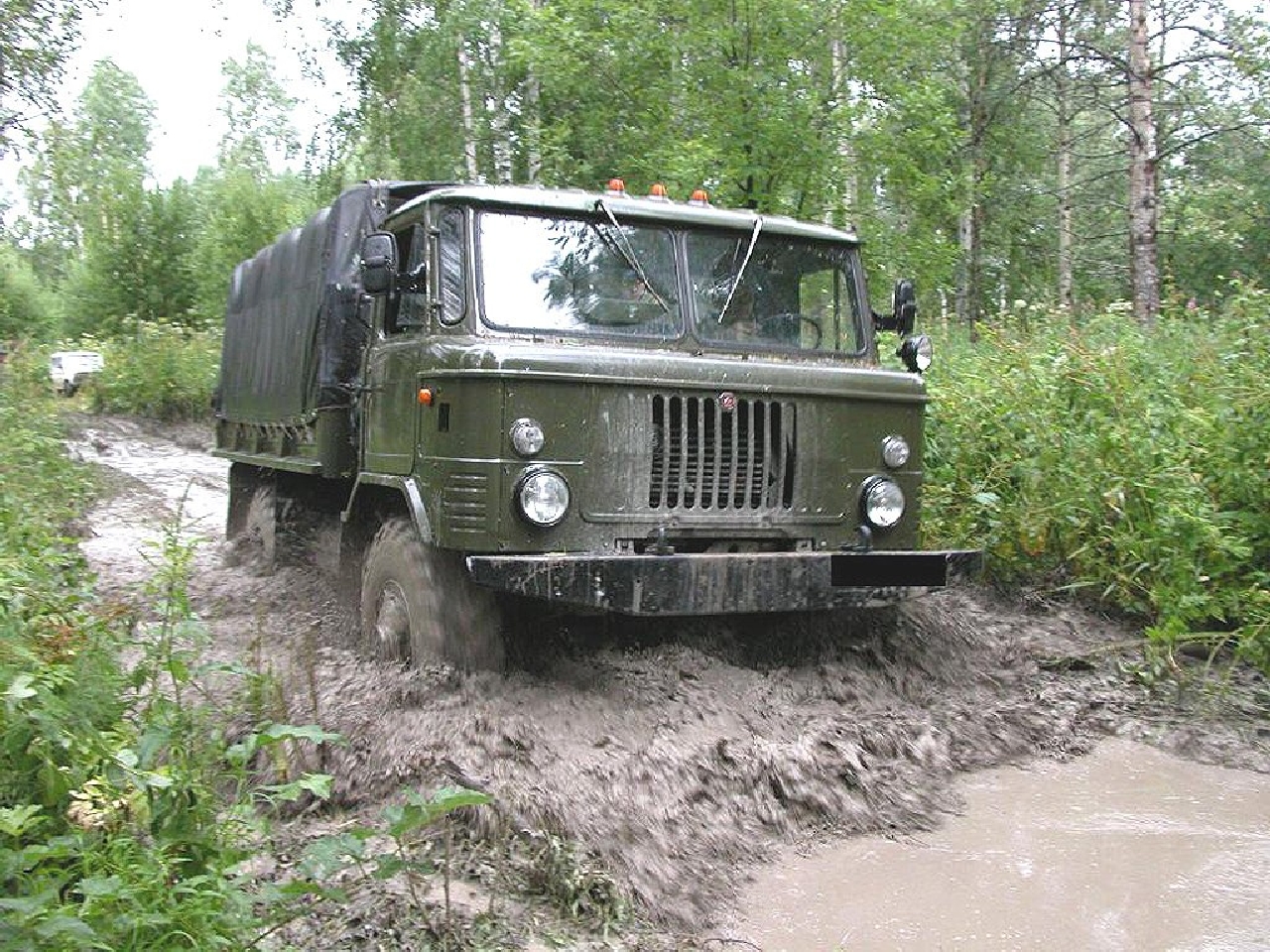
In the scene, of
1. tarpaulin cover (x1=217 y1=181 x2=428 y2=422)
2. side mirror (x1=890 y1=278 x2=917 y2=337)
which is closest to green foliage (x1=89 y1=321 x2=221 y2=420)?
tarpaulin cover (x1=217 y1=181 x2=428 y2=422)

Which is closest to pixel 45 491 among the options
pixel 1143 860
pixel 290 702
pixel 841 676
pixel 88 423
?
pixel 290 702

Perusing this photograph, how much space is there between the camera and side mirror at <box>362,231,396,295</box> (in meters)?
5.23

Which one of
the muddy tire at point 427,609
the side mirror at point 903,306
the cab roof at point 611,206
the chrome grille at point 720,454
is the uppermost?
the cab roof at point 611,206

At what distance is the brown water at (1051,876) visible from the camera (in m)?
3.44

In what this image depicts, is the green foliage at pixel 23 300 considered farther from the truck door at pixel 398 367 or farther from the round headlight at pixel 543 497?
the round headlight at pixel 543 497

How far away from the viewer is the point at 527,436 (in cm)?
464

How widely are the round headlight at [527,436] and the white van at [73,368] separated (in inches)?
842

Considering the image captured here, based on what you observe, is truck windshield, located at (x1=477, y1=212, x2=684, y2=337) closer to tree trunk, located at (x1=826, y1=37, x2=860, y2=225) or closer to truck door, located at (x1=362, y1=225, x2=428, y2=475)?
truck door, located at (x1=362, y1=225, x2=428, y2=475)

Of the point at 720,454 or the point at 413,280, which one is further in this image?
the point at 413,280

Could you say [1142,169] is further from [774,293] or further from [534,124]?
[774,293]

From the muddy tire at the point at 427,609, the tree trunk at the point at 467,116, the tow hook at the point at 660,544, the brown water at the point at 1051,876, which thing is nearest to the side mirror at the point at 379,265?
the muddy tire at the point at 427,609

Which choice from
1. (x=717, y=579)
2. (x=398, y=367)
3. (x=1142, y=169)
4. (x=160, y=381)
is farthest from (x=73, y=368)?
(x=717, y=579)

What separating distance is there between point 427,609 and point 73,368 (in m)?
22.3

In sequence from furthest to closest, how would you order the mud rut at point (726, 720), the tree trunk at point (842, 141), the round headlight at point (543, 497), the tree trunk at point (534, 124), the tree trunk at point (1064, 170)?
the tree trunk at point (1064, 170) < the tree trunk at point (534, 124) < the tree trunk at point (842, 141) < the round headlight at point (543, 497) < the mud rut at point (726, 720)
